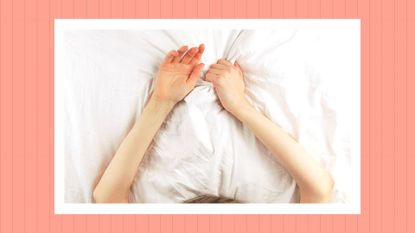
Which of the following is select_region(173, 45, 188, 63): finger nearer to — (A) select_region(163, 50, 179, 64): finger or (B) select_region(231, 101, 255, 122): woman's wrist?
(A) select_region(163, 50, 179, 64): finger

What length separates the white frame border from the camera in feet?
5.94

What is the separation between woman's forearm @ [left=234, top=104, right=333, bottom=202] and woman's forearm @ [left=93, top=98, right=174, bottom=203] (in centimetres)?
23

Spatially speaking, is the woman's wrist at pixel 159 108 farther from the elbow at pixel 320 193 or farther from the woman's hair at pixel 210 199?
the elbow at pixel 320 193

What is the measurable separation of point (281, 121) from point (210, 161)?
9.4 inches

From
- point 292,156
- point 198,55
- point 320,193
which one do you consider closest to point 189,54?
point 198,55

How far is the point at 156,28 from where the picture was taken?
5.93 feet

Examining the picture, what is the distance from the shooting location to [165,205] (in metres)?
1.82

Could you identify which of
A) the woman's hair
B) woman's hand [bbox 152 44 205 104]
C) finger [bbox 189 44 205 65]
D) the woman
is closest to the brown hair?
the woman's hair

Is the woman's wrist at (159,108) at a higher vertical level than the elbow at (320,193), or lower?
higher

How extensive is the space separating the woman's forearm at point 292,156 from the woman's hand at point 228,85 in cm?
2

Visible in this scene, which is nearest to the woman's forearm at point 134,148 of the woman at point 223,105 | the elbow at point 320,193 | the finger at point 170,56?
the woman at point 223,105

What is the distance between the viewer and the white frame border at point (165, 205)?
5.94 feet

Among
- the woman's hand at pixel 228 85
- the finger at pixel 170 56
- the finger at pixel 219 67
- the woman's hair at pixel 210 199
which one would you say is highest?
the finger at pixel 170 56

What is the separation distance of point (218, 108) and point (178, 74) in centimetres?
15
